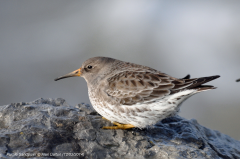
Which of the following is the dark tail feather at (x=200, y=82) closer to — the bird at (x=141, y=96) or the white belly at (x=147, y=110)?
the bird at (x=141, y=96)

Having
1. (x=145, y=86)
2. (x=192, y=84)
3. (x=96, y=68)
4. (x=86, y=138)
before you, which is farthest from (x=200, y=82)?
(x=96, y=68)

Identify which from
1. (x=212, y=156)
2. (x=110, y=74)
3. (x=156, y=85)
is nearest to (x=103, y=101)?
(x=110, y=74)

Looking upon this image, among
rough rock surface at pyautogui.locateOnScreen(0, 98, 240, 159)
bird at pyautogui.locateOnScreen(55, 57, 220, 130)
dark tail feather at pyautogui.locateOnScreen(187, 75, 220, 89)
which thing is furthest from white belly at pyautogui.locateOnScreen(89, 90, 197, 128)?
rough rock surface at pyautogui.locateOnScreen(0, 98, 240, 159)

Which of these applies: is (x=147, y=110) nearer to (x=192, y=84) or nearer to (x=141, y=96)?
(x=141, y=96)

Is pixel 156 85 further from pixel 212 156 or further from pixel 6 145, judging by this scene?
pixel 6 145

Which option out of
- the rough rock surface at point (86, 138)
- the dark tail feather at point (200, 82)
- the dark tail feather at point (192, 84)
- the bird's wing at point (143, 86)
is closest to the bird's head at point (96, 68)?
the bird's wing at point (143, 86)

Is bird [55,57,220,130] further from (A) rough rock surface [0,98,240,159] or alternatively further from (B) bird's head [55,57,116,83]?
(B) bird's head [55,57,116,83]
